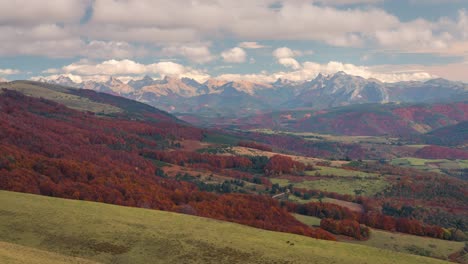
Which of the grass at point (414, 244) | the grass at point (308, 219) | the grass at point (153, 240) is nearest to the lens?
the grass at point (153, 240)

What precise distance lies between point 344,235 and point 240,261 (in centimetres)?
7404

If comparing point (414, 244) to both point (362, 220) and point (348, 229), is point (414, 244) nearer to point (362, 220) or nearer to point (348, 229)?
point (348, 229)

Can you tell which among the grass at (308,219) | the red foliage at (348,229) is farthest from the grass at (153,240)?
the grass at (308,219)

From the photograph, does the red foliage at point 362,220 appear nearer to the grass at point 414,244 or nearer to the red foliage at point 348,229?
the red foliage at point 348,229

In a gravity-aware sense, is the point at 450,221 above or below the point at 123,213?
below

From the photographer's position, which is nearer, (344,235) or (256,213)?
(344,235)

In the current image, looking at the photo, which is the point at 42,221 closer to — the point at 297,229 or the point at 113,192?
the point at 297,229

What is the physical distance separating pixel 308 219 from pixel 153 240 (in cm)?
10580

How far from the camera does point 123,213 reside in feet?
303

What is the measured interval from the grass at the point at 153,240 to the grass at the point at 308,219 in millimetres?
76937

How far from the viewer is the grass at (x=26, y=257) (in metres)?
48.1

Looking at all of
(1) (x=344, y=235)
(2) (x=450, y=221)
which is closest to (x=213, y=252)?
(1) (x=344, y=235)

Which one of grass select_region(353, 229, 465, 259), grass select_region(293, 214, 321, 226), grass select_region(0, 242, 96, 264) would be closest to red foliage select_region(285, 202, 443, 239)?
grass select_region(293, 214, 321, 226)

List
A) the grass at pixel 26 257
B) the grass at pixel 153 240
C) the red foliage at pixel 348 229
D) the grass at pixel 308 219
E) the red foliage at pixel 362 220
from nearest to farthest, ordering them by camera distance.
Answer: the grass at pixel 26 257 → the grass at pixel 153 240 → the red foliage at pixel 348 229 → the red foliage at pixel 362 220 → the grass at pixel 308 219
